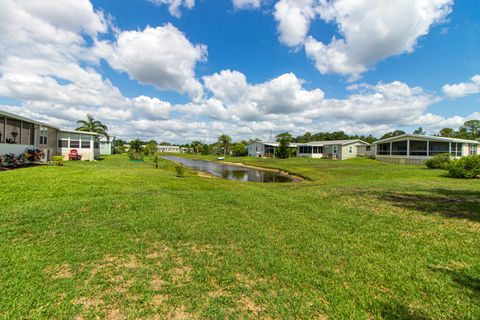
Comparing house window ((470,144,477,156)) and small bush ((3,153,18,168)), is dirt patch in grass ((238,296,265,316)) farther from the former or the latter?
house window ((470,144,477,156))

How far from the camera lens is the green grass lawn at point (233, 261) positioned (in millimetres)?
2977

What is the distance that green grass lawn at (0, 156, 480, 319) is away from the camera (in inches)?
117

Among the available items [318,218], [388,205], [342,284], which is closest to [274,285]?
[342,284]

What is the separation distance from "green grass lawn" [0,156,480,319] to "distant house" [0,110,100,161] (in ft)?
44.7

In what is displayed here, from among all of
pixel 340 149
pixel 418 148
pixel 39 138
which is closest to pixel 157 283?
pixel 39 138

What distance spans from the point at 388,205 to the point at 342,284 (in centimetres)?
650

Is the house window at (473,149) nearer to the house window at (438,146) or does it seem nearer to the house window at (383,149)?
the house window at (438,146)

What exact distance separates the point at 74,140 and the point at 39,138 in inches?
222

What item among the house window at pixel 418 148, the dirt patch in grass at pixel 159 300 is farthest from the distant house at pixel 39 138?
the house window at pixel 418 148

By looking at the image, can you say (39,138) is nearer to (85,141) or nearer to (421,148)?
(85,141)

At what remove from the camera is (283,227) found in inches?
242

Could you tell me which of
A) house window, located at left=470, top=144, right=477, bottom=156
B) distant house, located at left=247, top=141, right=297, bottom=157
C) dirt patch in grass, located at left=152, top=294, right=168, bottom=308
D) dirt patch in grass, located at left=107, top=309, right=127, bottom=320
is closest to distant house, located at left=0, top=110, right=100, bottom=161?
dirt patch in grass, located at left=107, top=309, right=127, bottom=320

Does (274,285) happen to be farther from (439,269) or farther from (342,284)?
(439,269)

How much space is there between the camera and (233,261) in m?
4.18
